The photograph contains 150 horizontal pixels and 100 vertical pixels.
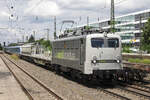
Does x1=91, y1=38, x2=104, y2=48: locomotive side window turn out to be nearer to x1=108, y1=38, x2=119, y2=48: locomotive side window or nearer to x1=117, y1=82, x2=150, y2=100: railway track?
x1=108, y1=38, x2=119, y2=48: locomotive side window

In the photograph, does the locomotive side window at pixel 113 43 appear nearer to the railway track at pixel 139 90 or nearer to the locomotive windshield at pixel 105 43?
the locomotive windshield at pixel 105 43

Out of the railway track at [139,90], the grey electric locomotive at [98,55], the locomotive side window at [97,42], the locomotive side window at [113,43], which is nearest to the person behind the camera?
the railway track at [139,90]

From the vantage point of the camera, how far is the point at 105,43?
15172 mm

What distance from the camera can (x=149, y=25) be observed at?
4638 centimetres

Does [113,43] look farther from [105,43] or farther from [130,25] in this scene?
[130,25]

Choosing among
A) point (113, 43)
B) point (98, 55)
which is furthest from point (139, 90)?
point (113, 43)

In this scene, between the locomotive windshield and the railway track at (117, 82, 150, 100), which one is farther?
the locomotive windshield

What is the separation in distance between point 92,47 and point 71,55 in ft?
8.02

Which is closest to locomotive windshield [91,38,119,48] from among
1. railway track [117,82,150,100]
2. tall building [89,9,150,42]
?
railway track [117,82,150,100]

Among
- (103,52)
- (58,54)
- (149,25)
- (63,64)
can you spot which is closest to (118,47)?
(103,52)

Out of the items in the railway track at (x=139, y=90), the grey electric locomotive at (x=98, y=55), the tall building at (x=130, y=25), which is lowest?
the railway track at (x=139, y=90)

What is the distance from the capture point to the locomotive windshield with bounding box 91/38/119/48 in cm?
1497

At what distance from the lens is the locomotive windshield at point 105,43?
49.1 feet

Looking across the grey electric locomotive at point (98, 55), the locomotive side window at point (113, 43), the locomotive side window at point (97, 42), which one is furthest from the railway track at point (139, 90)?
the locomotive side window at point (97, 42)
